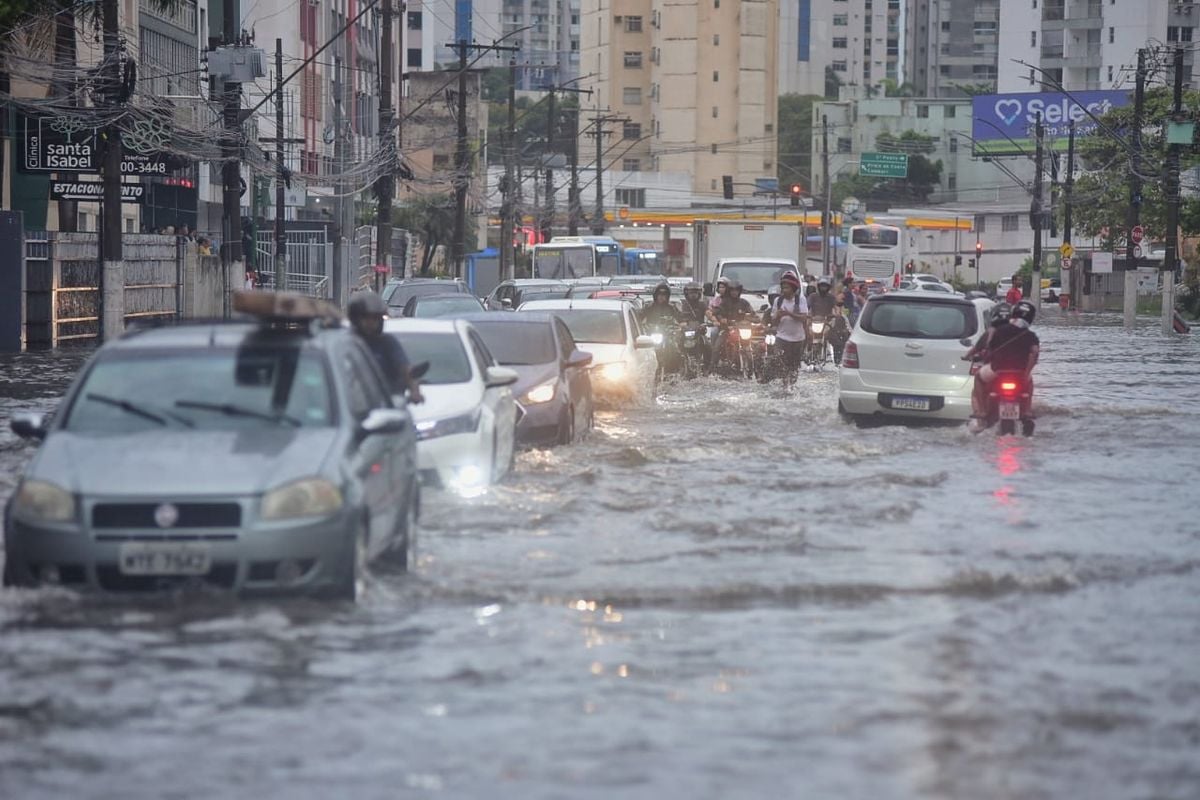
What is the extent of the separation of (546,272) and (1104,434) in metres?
35.3

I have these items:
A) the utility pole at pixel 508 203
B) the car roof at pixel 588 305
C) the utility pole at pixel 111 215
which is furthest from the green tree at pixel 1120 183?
the car roof at pixel 588 305

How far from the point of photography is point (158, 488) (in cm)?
949

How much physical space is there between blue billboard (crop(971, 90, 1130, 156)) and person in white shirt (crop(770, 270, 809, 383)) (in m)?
75.2

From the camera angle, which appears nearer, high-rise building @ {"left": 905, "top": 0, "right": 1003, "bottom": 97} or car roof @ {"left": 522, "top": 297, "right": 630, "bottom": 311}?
car roof @ {"left": 522, "top": 297, "right": 630, "bottom": 311}

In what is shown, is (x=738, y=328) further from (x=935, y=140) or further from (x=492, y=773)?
(x=935, y=140)

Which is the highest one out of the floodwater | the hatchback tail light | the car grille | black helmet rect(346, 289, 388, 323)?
black helmet rect(346, 289, 388, 323)

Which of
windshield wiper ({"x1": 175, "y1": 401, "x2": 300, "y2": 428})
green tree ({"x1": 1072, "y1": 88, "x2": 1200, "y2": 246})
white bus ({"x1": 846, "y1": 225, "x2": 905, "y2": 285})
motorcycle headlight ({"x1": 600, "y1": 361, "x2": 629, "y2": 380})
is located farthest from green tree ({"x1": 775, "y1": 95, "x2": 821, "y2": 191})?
windshield wiper ({"x1": 175, "y1": 401, "x2": 300, "y2": 428})

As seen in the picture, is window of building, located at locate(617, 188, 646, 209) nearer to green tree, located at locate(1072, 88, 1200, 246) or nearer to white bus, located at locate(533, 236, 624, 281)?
green tree, located at locate(1072, 88, 1200, 246)

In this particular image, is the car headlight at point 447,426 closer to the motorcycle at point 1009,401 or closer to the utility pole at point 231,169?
the motorcycle at point 1009,401

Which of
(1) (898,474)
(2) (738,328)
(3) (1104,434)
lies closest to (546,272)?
(2) (738,328)

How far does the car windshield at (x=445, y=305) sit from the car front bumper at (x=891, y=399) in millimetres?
9717

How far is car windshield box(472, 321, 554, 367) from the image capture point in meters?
19.3

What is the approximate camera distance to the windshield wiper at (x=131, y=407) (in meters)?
10.3

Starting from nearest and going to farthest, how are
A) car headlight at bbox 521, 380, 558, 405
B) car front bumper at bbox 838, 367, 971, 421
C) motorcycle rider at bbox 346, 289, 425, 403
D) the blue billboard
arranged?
motorcycle rider at bbox 346, 289, 425, 403
car headlight at bbox 521, 380, 558, 405
car front bumper at bbox 838, 367, 971, 421
the blue billboard
